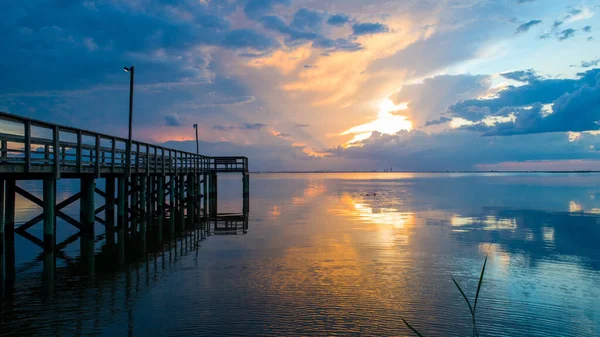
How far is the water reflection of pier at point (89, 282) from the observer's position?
8422 mm

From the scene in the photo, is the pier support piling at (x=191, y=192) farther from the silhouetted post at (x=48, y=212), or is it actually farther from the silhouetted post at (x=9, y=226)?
the silhouetted post at (x=48, y=212)

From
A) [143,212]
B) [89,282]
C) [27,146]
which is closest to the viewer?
[89,282]

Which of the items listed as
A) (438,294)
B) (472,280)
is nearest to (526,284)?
(472,280)

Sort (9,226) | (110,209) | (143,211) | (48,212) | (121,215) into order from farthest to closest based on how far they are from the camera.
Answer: (143,211) → (110,209) → (121,215) → (9,226) → (48,212)

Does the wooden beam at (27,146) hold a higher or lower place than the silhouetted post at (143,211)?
higher

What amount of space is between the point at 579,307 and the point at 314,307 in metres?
6.21

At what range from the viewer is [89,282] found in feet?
37.7

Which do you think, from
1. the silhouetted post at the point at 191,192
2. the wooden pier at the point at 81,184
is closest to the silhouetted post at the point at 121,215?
the wooden pier at the point at 81,184

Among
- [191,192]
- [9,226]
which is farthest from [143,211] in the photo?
[191,192]

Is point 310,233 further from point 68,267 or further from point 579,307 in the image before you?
point 579,307

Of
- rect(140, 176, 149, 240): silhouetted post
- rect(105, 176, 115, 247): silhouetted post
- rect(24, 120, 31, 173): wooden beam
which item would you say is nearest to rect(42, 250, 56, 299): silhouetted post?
rect(24, 120, 31, 173): wooden beam

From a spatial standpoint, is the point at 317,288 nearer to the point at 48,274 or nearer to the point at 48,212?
the point at 48,274

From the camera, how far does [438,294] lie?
10.6m

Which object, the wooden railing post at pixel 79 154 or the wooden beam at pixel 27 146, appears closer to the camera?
the wooden beam at pixel 27 146
